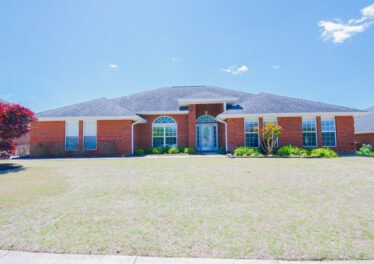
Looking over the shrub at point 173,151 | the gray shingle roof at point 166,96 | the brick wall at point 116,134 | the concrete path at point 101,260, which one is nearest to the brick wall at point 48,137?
the brick wall at point 116,134

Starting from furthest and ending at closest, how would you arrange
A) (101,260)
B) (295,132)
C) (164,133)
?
(164,133)
(295,132)
(101,260)

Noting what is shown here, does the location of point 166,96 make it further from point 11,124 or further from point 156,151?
point 11,124

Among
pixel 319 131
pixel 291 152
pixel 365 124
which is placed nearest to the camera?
pixel 291 152

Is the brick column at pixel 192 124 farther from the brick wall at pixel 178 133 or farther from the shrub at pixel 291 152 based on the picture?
the shrub at pixel 291 152

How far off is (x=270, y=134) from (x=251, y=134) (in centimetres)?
162

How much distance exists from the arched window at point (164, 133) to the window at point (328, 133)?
490 inches

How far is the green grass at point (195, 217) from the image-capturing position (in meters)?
2.98

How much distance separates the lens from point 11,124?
405 inches

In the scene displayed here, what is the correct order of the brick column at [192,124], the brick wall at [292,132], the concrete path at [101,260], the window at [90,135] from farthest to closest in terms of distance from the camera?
the brick column at [192,124] → the window at [90,135] → the brick wall at [292,132] → the concrete path at [101,260]

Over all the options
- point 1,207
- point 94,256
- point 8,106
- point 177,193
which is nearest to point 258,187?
point 177,193

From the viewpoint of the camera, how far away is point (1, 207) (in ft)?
15.0

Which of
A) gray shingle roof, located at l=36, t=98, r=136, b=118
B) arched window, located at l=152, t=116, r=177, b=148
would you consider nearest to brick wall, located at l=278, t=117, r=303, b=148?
arched window, located at l=152, t=116, r=177, b=148

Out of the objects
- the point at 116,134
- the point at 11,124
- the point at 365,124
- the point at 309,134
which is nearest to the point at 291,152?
the point at 309,134

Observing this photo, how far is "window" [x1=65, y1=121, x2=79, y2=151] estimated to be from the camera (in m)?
16.6
